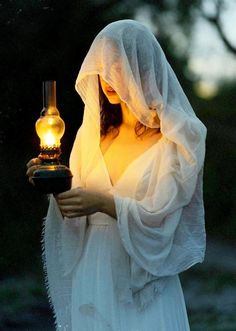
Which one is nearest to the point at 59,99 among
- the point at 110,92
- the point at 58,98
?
the point at 58,98

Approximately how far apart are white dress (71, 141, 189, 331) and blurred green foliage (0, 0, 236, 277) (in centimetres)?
338

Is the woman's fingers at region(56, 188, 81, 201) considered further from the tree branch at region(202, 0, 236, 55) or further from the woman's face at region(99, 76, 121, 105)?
the tree branch at region(202, 0, 236, 55)

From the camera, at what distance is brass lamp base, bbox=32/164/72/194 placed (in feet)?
7.80

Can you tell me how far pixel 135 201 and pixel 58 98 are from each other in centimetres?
354

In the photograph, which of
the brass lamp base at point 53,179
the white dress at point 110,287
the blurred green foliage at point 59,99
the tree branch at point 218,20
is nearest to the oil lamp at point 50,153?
the brass lamp base at point 53,179

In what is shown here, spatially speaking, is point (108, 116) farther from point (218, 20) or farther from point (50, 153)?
point (218, 20)

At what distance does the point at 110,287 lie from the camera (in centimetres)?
247

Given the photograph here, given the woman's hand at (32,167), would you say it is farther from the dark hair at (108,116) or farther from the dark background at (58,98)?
the dark background at (58,98)

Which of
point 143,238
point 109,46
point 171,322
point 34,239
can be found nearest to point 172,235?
point 143,238

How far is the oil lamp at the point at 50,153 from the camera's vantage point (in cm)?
238

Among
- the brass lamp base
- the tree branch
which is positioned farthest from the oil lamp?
the tree branch

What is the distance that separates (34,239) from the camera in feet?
22.0

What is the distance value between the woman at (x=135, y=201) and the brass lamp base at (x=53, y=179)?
2 cm

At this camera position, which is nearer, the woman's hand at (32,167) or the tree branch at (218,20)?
the woman's hand at (32,167)
